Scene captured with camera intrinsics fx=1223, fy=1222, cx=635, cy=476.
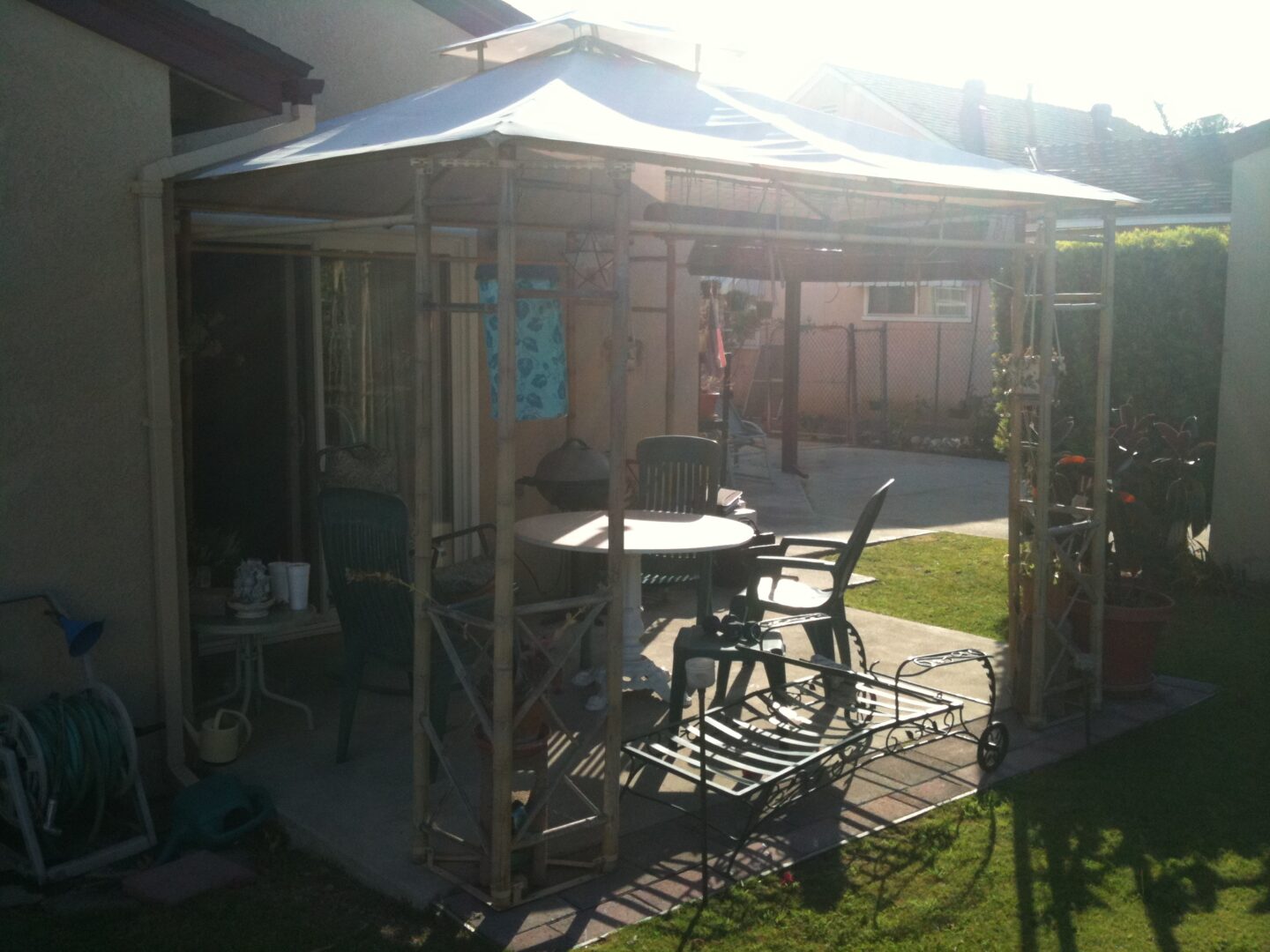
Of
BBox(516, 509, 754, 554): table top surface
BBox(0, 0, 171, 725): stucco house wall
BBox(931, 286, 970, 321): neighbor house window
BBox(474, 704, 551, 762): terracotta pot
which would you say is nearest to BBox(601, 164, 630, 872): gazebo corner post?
BBox(474, 704, 551, 762): terracotta pot

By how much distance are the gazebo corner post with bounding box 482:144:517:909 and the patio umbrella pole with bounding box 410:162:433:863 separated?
0.28 metres

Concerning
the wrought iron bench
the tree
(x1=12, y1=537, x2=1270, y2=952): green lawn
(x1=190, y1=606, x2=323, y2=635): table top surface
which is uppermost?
the tree

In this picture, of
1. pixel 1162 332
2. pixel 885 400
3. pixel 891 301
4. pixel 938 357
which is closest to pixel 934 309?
pixel 891 301

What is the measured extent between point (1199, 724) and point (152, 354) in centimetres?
485

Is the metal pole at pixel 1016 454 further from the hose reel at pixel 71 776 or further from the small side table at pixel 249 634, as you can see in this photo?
the hose reel at pixel 71 776

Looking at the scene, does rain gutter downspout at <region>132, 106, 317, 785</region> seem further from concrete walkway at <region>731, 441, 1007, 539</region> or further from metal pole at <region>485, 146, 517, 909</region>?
concrete walkway at <region>731, 441, 1007, 539</region>

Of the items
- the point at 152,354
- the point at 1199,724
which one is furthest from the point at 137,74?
the point at 1199,724

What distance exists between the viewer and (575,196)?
700 cm

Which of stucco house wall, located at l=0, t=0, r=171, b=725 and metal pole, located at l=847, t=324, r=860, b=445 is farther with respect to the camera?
metal pole, located at l=847, t=324, r=860, b=445

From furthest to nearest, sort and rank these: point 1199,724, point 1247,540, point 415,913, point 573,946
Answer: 1. point 1247,540
2. point 1199,724
3. point 415,913
4. point 573,946

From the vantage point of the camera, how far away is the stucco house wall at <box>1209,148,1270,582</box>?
8508 millimetres

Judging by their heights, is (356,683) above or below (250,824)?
above

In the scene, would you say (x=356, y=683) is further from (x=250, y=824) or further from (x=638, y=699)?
(x=638, y=699)

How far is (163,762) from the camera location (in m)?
4.90
